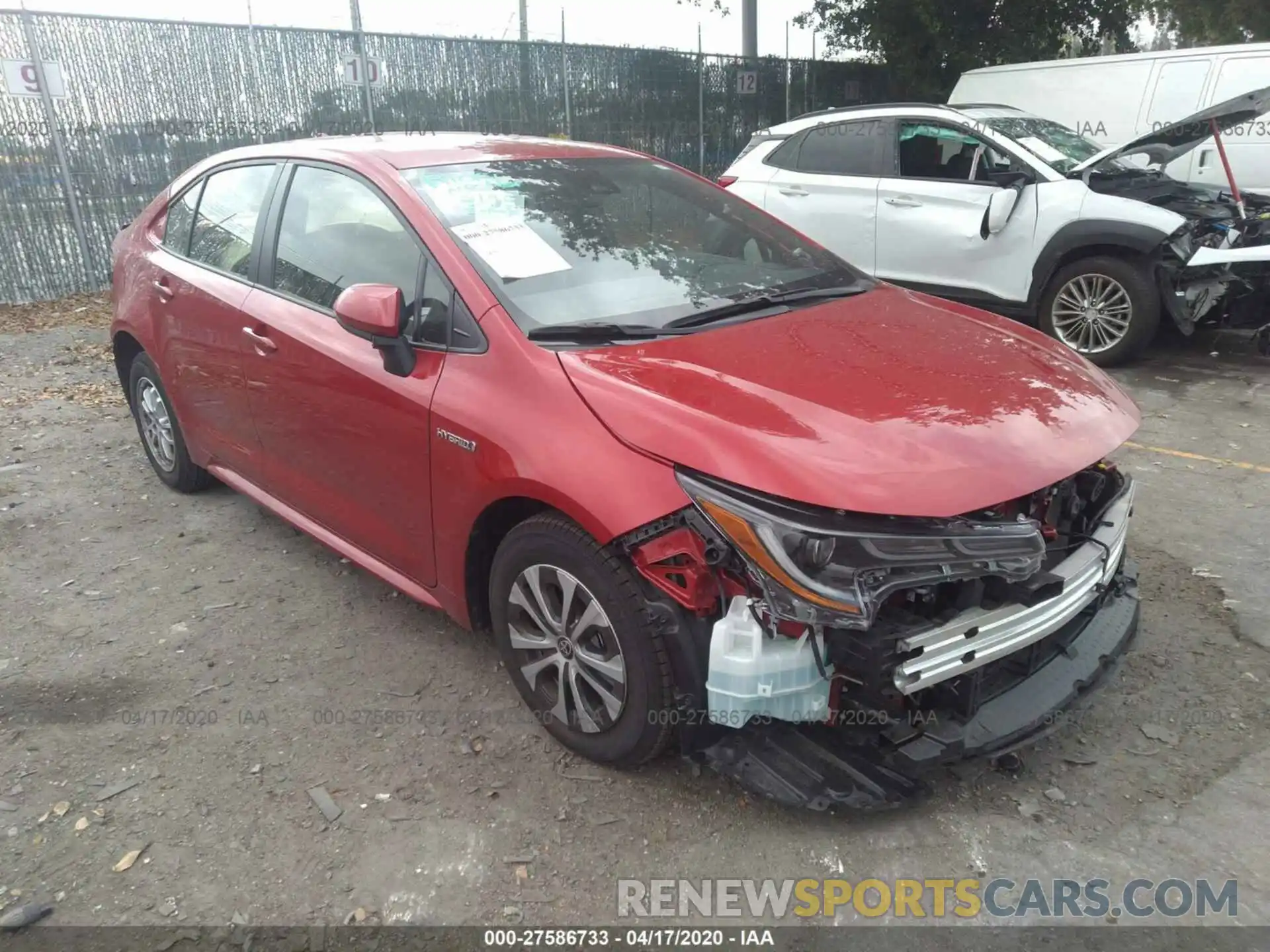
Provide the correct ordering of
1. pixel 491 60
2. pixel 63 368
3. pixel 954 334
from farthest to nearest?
pixel 491 60 → pixel 63 368 → pixel 954 334

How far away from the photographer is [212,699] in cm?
310

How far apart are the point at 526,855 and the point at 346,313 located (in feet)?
5.37

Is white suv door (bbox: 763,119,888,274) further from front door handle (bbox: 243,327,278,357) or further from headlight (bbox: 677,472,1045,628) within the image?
headlight (bbox: 677,472,1045,628)

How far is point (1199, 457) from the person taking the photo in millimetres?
4879

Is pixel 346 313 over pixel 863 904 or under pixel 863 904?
over

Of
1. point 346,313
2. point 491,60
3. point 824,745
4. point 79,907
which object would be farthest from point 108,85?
point 824,745

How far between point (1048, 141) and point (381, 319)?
6.23m

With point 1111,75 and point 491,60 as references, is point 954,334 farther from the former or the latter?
point 491,60

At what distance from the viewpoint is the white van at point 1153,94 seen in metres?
7.79

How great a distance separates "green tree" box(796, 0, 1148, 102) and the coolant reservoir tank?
13018 mm

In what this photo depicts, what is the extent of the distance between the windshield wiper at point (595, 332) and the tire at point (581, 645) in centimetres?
53

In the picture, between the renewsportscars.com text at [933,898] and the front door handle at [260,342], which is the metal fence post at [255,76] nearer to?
the front door handle at [260,342]

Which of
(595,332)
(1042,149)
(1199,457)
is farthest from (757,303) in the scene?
(1042,149)

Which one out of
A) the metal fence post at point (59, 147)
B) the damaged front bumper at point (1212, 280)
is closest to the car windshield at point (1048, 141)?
the damaged front bumper at point (1212, 280)
